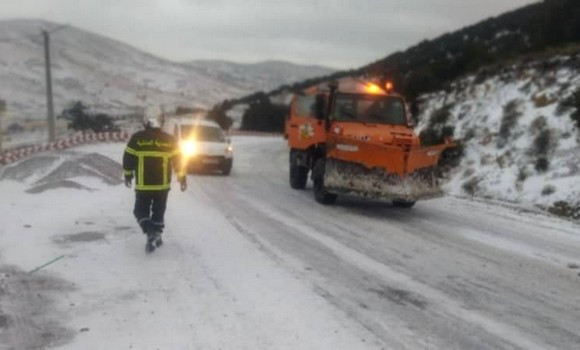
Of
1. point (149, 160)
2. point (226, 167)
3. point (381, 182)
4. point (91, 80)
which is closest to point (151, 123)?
point (149, 160)

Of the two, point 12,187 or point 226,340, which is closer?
point 226,340

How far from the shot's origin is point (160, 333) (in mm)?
5039

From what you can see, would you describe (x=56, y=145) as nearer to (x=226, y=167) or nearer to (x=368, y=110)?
(x=226, y=167)

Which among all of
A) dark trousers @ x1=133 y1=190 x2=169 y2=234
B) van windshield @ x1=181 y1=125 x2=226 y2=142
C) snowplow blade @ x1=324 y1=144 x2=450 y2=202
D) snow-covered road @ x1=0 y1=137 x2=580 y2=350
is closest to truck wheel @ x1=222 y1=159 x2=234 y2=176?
van windshield @ x1=181 y1=125 x2=226 y2=142

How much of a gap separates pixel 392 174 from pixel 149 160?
493 centimetres

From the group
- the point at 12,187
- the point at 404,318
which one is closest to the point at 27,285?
the point at 404,318

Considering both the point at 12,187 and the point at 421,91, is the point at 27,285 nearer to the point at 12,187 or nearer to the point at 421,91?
the point at 12,187

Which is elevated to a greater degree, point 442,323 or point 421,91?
point 421,91

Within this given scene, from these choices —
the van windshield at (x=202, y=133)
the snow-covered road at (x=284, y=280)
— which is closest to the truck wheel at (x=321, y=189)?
the snow-covered road at (x=284, y=280)

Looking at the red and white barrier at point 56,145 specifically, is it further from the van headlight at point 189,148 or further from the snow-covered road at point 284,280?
the snow-covered road at point 284,280

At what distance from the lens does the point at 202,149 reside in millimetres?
18656

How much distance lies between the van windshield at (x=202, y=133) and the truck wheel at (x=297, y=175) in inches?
Answer: 192

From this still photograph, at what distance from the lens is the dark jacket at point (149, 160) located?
7738 millimetres

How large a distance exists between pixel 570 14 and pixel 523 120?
33.8ft
